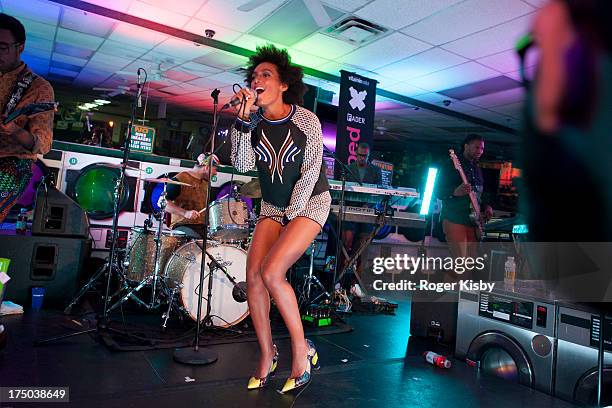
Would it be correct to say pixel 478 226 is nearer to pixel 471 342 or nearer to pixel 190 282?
pixel 471 342

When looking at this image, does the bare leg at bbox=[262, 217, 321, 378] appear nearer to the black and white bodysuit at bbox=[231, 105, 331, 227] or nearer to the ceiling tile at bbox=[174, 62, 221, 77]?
the black and white bodysuit at bbox=[231, 105, 331, 227]

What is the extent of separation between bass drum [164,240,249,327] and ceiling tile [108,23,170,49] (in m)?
4.29

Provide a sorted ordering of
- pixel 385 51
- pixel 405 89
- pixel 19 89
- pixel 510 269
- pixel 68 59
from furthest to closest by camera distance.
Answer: pixel 68 59 → pixel 405 89 → pixel 385 51 → pixel 510 269 → pixel 19 89

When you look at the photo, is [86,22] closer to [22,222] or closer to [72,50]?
[72,50]

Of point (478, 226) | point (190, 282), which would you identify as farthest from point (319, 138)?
point (478, 226)

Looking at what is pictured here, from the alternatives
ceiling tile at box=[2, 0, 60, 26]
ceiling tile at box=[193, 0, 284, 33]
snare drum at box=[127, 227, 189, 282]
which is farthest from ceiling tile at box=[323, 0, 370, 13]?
ceiling tile at box=[2, 0, 60, 26]

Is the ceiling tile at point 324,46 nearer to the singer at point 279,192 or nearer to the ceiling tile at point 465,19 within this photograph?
the ceiling tile at point 465,19

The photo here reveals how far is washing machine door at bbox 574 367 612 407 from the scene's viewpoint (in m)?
2.28

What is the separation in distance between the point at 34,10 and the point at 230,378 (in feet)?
20.9

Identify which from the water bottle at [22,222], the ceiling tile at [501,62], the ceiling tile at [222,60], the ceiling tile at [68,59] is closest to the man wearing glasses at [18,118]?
the water bottle at [22,222]

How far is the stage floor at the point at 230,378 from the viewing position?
217 centimetres

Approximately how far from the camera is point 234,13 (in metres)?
5.48

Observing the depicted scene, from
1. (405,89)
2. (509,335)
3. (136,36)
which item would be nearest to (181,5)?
(136,36)

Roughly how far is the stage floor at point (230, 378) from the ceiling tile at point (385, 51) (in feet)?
14.1
